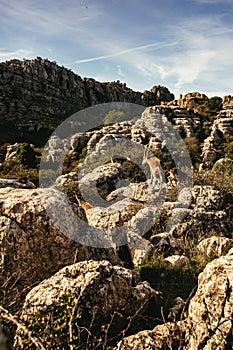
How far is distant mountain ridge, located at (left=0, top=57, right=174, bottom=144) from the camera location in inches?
1826

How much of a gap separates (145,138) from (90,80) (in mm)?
42744

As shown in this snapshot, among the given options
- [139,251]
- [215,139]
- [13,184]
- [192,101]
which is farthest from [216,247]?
[192,101]

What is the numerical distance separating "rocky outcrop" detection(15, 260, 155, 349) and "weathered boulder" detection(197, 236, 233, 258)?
2.38m

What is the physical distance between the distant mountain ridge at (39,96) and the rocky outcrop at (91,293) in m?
39.2

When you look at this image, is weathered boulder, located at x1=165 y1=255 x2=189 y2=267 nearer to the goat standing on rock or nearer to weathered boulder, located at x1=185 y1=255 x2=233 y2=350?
weathered boulder, located at x1=185 y1=255 x2=233 y2=350

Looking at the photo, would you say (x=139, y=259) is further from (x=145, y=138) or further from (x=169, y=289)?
(x=145, y=138)

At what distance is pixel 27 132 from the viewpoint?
4584 centimetres

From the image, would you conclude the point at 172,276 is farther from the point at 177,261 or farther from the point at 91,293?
the point at 91,293

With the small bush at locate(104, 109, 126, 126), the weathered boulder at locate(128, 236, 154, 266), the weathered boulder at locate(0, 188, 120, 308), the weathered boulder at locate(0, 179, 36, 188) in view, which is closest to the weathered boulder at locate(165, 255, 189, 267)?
the weathered boulder at locate(128, 236, 154, 266)

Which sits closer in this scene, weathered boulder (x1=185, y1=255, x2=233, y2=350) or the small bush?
weathered boulder (x1=185, y1=255, x2=233, y2=350)

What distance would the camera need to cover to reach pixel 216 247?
250 inches

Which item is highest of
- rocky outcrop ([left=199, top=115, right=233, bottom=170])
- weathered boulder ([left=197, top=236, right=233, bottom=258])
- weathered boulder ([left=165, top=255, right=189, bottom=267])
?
rocky outcrop ([left=199, top=115, right=233, bottom=170])

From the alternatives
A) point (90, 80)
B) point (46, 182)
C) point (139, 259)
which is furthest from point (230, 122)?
point (90, 80)

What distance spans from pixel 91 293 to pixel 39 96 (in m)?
53.3
